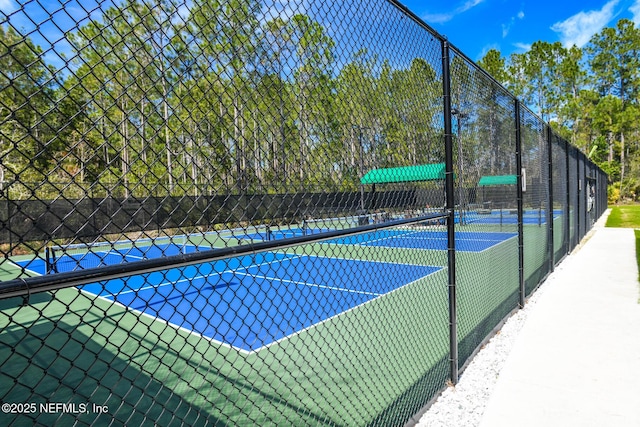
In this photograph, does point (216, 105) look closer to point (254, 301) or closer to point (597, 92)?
point (254, 301)

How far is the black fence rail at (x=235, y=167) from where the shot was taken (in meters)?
1.22

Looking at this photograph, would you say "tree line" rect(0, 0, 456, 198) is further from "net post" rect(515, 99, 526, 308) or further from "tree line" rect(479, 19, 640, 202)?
"tree line" rect(479, 19, 640, 202)

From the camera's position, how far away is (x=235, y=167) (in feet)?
6.07

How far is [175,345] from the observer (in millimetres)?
4406

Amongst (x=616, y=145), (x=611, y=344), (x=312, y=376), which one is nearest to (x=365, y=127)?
(x=312, y=376)

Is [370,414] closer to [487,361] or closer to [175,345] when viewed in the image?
[487,361]

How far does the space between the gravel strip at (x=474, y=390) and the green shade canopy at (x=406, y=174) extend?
5.83ft

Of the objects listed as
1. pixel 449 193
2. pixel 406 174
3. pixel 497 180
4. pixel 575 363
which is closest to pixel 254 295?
pixel 406 174

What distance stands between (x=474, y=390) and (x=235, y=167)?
8.83 ft

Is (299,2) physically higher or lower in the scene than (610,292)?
higher

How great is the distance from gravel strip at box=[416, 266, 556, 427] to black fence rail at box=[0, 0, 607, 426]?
100 mm

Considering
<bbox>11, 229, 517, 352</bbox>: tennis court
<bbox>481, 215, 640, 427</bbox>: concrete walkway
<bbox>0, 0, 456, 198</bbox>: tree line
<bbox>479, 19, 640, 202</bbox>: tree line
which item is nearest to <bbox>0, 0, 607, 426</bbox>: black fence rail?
<bbox>0, 0, 456, 198</bbox>: tree line

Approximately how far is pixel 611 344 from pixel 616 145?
44515 mm

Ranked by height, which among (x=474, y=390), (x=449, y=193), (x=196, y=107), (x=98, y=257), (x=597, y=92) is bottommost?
(x=474, y=390)
